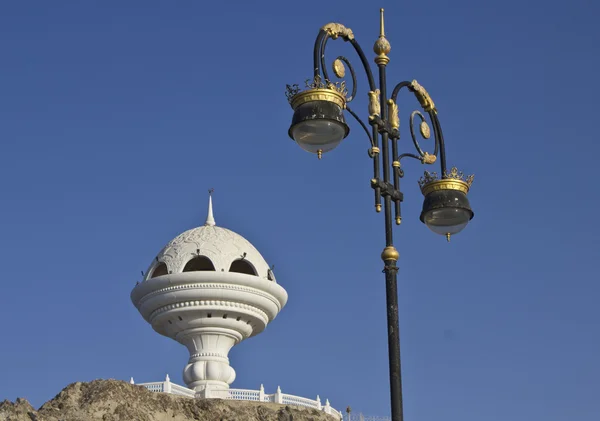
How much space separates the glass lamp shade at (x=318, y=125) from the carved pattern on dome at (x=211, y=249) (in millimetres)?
25521

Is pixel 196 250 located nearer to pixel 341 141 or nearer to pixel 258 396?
pixel 258 396

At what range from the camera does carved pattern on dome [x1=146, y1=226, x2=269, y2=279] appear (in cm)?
3775

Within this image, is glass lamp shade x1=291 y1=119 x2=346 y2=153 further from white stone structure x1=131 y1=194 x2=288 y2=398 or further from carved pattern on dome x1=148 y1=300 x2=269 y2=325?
carved pattern on dome x1=148 y1=300 x2=269 y2=325

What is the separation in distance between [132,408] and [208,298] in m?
5.90

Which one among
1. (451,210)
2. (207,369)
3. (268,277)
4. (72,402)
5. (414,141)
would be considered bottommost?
(451,210)

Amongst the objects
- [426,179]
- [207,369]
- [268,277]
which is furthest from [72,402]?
[426,179]

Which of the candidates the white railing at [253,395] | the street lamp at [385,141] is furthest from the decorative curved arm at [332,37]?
the white railing at [253,395]

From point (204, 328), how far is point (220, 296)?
1489mm

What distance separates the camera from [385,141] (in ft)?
41.0

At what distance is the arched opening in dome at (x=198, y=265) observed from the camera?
38697 mm

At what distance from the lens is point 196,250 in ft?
125

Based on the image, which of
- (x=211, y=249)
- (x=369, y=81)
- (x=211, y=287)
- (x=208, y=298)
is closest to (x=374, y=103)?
(x=369, y=81)

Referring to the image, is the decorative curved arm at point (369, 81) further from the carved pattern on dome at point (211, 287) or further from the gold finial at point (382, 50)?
the carved pattern on dome at point (211, 287)

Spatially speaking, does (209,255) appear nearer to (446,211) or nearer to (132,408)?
(132,408)
